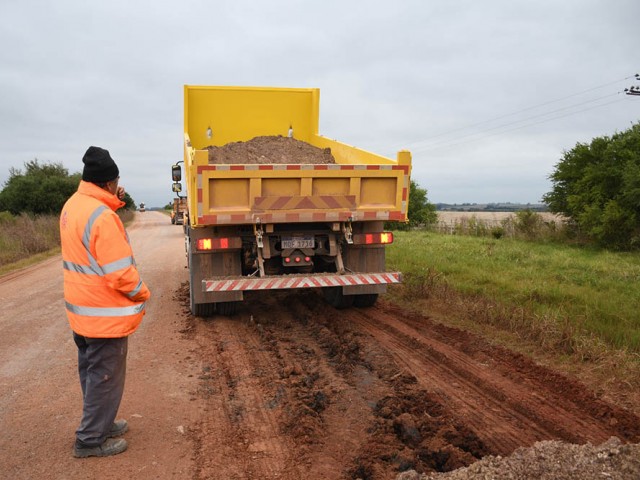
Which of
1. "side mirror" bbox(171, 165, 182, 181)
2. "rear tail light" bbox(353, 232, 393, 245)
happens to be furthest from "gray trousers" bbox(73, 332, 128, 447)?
"side mirror" bbox(171, 165, 182, 181)

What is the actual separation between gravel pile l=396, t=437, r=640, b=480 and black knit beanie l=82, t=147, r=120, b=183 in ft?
8.42

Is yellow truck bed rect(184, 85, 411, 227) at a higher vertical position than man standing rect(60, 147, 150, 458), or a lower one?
higher

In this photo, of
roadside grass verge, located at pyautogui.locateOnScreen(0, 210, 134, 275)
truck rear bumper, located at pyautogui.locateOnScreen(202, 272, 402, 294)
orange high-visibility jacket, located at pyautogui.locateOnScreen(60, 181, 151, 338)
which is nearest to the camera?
orange high-visibility jacket, located at pyautogui.locateOnScreen(60, 181, 151, 338)

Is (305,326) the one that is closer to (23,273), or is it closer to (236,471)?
(236,471)

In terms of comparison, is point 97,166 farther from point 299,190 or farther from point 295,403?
point 299,190

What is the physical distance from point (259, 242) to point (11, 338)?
313 cm

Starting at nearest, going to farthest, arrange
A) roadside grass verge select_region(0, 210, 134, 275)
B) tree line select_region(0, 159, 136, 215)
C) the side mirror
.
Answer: the side mirror
roadside grass verge select_region(0, 210, 134, 275)
tree line select_region(0, 159, 136, 215)

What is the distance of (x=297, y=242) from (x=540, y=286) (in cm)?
423

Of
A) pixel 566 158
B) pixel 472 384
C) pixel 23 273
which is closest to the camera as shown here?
pixel 472 384

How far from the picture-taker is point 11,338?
662 centimetres

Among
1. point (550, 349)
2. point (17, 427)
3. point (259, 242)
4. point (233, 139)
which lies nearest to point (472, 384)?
point (550, 349)

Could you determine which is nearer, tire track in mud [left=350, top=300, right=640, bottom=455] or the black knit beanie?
the black knit beanie

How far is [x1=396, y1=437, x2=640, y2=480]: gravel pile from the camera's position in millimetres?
2850

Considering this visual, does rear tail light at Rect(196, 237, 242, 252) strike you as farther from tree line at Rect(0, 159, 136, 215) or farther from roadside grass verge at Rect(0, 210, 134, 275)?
tree line at Rect(0, 159, 136, 215)
